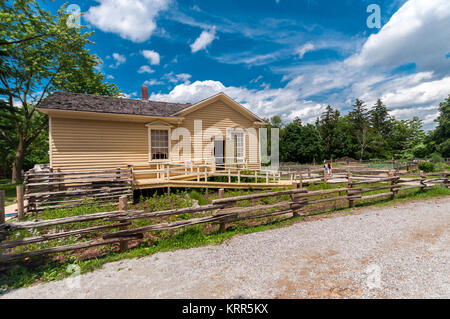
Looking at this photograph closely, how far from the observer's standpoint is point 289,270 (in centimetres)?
380

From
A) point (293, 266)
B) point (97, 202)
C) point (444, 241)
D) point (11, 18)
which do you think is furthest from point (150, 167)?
point (11, 18)

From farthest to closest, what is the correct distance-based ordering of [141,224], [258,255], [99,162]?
[99,162] → [141,224] → [258,255]

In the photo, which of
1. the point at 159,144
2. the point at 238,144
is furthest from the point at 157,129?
the point at 238,144

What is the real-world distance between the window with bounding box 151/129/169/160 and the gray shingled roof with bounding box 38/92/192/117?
3.99ft

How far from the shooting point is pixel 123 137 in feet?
38.2

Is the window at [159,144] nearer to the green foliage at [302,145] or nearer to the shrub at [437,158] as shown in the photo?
the shrub at [437,158]

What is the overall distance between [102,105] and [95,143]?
2269 mm

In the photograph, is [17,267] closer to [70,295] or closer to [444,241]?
[70,295]

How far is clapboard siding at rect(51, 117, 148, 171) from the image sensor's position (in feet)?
33.7

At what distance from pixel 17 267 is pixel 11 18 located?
799 inches

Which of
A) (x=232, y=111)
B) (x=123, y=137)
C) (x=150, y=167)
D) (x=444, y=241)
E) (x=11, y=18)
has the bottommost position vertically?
(x=444, y=241)

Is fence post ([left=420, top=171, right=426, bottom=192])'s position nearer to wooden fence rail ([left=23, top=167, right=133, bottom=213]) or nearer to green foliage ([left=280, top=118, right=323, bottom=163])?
wooden fence rail ([left=23, top=167, right=133, bottom=213])

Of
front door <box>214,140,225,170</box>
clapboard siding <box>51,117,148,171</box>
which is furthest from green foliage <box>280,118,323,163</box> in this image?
clapboard siding <box>51,117,148,171</box>

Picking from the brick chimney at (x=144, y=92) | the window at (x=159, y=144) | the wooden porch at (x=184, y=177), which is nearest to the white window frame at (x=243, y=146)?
the wooden porch at (x=184, y=177)
